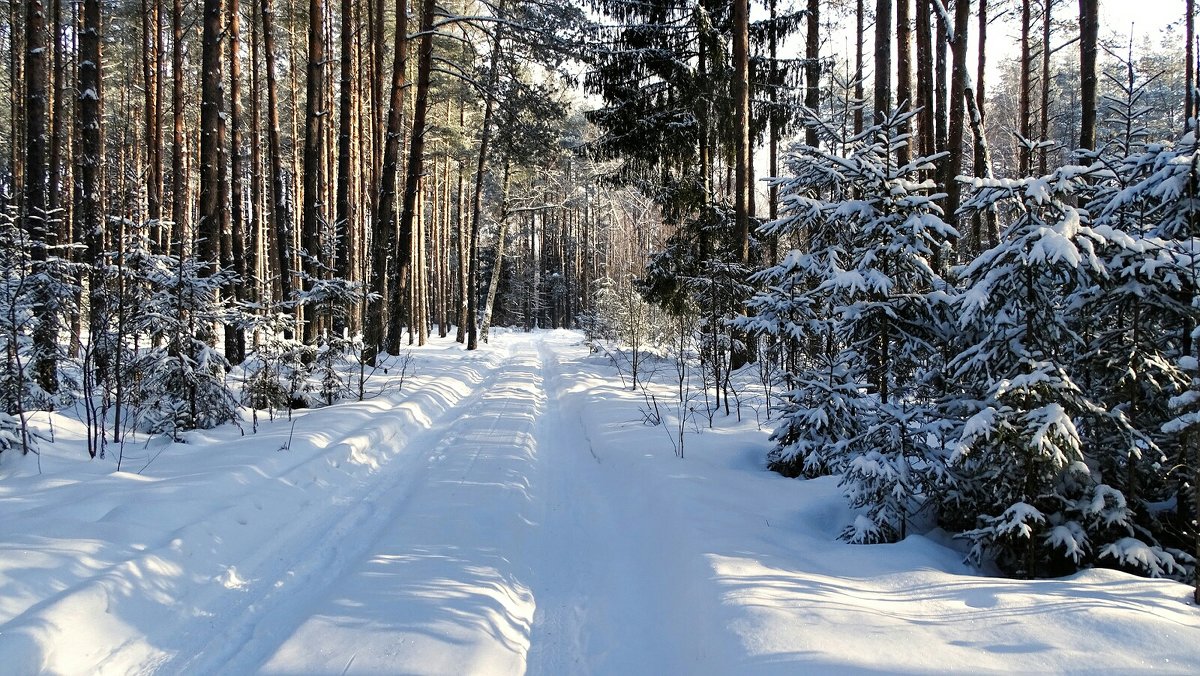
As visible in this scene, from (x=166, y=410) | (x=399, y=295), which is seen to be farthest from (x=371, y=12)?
(x=166, y=410)

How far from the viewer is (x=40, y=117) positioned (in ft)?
28.4

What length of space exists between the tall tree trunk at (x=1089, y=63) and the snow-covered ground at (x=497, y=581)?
31.3 feet

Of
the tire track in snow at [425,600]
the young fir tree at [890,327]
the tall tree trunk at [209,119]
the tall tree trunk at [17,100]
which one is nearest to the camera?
the tire track in snow at [425,600]

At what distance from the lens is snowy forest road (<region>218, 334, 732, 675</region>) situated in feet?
10.2

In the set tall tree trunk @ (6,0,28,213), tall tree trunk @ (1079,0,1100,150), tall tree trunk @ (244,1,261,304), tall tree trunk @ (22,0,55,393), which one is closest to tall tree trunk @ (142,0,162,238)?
tall tree trunk @ (244,1,261,304)

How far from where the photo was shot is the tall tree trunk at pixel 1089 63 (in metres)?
10.6

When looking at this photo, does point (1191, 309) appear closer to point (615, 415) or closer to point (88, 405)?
point (615, 415)

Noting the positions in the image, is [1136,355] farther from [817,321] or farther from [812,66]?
[812,66]

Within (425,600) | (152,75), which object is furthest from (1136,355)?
(152,75)

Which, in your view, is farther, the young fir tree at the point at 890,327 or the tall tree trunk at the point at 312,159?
the tall tree trunk at the point at 312,159

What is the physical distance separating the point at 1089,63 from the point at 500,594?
13.5 metres

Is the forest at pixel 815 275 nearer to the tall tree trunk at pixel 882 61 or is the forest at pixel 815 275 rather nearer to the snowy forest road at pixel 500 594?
the tall tree trunk at pixel 882 61

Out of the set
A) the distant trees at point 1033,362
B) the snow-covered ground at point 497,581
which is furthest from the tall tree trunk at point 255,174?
the distant trees at point 1033,362

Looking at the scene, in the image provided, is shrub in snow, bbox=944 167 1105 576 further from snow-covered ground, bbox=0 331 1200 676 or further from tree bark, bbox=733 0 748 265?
tree bark, bbox=733 0 748 265
